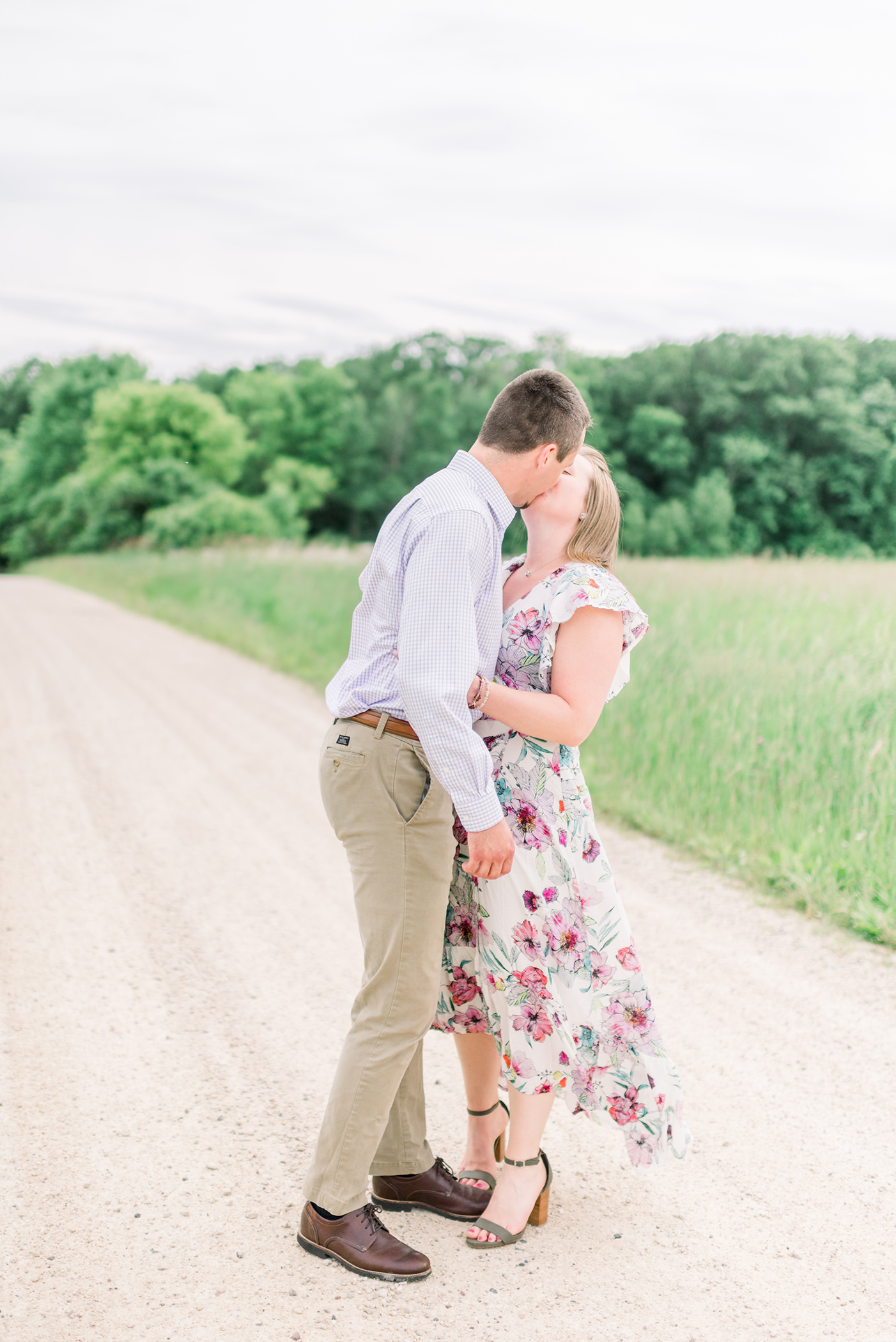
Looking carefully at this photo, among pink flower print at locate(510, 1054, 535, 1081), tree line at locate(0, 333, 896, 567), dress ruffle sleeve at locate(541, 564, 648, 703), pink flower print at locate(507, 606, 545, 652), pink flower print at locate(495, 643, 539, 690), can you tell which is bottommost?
pink flower print at locate(510, 1054, 535, 1081)

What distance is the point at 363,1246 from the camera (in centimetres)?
237

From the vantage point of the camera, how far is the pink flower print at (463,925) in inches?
101

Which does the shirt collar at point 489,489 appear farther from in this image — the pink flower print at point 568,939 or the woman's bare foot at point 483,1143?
the woman's bare foot at point 483,1143

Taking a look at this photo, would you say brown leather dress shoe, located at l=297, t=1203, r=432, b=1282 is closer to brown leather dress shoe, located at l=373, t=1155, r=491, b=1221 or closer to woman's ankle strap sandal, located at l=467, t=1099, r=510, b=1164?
brown leather dress shoe, located at l=373, t=1155, r=491, b=1221

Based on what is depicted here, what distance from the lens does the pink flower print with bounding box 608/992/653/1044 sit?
8.14 ft

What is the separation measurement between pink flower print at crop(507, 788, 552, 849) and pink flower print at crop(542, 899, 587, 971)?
0.54ft

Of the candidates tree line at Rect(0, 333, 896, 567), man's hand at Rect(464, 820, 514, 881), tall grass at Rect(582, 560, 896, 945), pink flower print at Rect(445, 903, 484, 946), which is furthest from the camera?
tree line at Rect(0, 333, 896, 567)

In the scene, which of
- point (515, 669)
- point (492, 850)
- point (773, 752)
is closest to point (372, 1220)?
point (492, 850)

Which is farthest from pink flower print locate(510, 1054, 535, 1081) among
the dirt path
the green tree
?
the green tree

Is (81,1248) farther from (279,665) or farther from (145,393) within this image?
(145,393)

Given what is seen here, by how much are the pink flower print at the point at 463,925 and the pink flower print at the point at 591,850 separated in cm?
30

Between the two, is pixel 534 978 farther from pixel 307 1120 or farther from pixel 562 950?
pixel 307 1120

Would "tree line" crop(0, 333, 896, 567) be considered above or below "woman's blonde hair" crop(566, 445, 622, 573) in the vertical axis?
above

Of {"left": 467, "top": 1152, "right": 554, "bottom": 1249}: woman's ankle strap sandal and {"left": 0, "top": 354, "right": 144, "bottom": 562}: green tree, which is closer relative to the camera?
{"left": 467, "top": 1152, "right": 554, "bottom": 1249}: woman's ankle strap sandal
